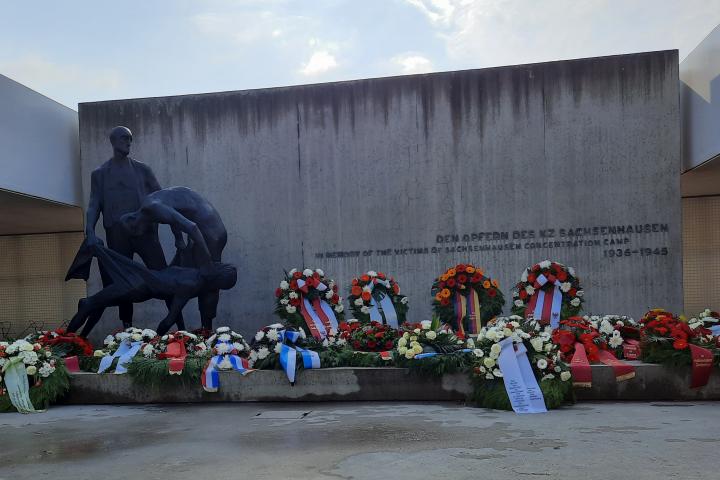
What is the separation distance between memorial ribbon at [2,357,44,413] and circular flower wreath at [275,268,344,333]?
3414 millimetres

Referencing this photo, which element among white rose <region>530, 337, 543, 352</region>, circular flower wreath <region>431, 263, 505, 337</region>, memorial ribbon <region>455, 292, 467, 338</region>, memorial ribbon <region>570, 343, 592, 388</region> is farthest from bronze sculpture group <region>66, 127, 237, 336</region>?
memorial ribbon <region>570, 343, 592, 388</region>

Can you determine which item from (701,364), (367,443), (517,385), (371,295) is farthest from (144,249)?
(701,364)

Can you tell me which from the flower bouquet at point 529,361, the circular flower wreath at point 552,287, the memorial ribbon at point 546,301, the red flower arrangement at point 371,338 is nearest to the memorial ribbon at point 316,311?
the red flower arrangement at point 371,338

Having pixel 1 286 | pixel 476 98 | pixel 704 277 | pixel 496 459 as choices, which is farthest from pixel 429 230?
pixel 1 286

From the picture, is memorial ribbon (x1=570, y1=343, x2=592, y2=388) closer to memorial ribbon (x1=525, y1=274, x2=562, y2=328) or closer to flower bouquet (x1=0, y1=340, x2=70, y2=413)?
memorial ribbon (x1=525, y1=274, x2=562, y2=328)

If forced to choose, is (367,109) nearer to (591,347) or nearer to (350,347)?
(350,347)

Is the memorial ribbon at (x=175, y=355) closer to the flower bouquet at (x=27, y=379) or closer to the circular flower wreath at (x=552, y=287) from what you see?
the flower bouquet at (x=27, y=379)

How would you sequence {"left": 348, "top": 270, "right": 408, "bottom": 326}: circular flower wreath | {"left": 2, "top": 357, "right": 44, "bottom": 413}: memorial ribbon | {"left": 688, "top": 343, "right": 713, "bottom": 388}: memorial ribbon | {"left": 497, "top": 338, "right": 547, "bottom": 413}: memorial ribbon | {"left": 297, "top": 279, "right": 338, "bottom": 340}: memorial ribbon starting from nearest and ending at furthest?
{"left": 497, "top": 338, "right": 547, "bottom": 413}: memorial ribbon → {"left": 688, "top": 343, "right": 713, "bottom": 388}: memorial ribbon → {"left": 2, "top": 357, "right": 44, "bottom": 413}: memorial ribbon → {"left": 297, "top": 279, "right": 338, "bottom": 340}: memorial ribbon → {"left": 348, "top": 270, "right": 408, "bottom": 326}: circular flower wreath

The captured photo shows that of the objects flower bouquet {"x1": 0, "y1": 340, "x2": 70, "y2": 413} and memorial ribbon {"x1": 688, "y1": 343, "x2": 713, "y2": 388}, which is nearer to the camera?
memorial ribbon {"x1": 688, "y1": 343, "x2": 713, "y2": 388}

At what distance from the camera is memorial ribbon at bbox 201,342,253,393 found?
20.0 ft

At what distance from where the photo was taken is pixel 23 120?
11062 millimetres

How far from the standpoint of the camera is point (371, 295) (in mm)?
8633

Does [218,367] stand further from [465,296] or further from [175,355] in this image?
[465,296]

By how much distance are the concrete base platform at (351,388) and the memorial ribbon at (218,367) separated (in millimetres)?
73
